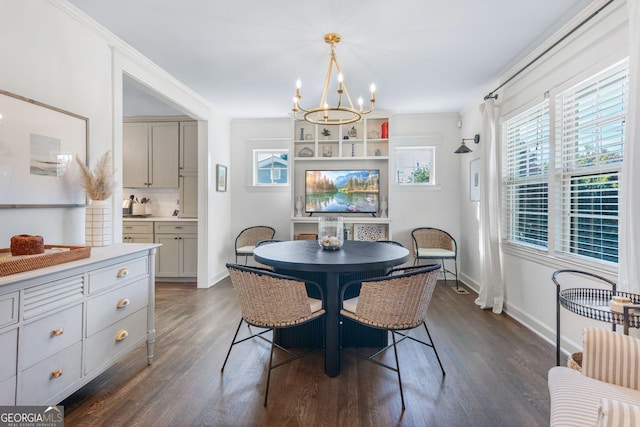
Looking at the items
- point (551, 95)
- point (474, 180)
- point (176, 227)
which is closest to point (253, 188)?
point (176, 227)

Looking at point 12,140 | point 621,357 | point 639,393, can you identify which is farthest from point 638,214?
point 12,140

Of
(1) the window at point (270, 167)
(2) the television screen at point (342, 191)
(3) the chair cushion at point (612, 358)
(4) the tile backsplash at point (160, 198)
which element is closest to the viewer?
(3) the chair cushion at point (612, 358)

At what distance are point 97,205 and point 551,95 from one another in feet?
12.4

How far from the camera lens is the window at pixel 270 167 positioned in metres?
5.55

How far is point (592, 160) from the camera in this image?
2479mm

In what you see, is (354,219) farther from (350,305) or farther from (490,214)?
(350,305)

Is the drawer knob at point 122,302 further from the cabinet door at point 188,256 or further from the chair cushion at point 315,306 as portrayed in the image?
the cabinet door at point 188,256

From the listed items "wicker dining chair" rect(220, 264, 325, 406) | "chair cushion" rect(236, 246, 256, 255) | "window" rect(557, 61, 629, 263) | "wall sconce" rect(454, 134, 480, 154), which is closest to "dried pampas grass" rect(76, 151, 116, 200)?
"wicker dining chair" rect(220, 264, 325, 406)

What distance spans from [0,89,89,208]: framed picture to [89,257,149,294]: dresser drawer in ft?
2.09

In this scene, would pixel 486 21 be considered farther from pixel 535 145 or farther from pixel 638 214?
pixel 638 214

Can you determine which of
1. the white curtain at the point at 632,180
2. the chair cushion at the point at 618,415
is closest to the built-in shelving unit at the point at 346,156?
the white curtain at the point at 632,180

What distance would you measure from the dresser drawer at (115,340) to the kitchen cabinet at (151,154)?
125 inches

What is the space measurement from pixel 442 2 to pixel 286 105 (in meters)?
→ 2.79

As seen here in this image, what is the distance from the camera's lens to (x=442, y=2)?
234 centimetres
